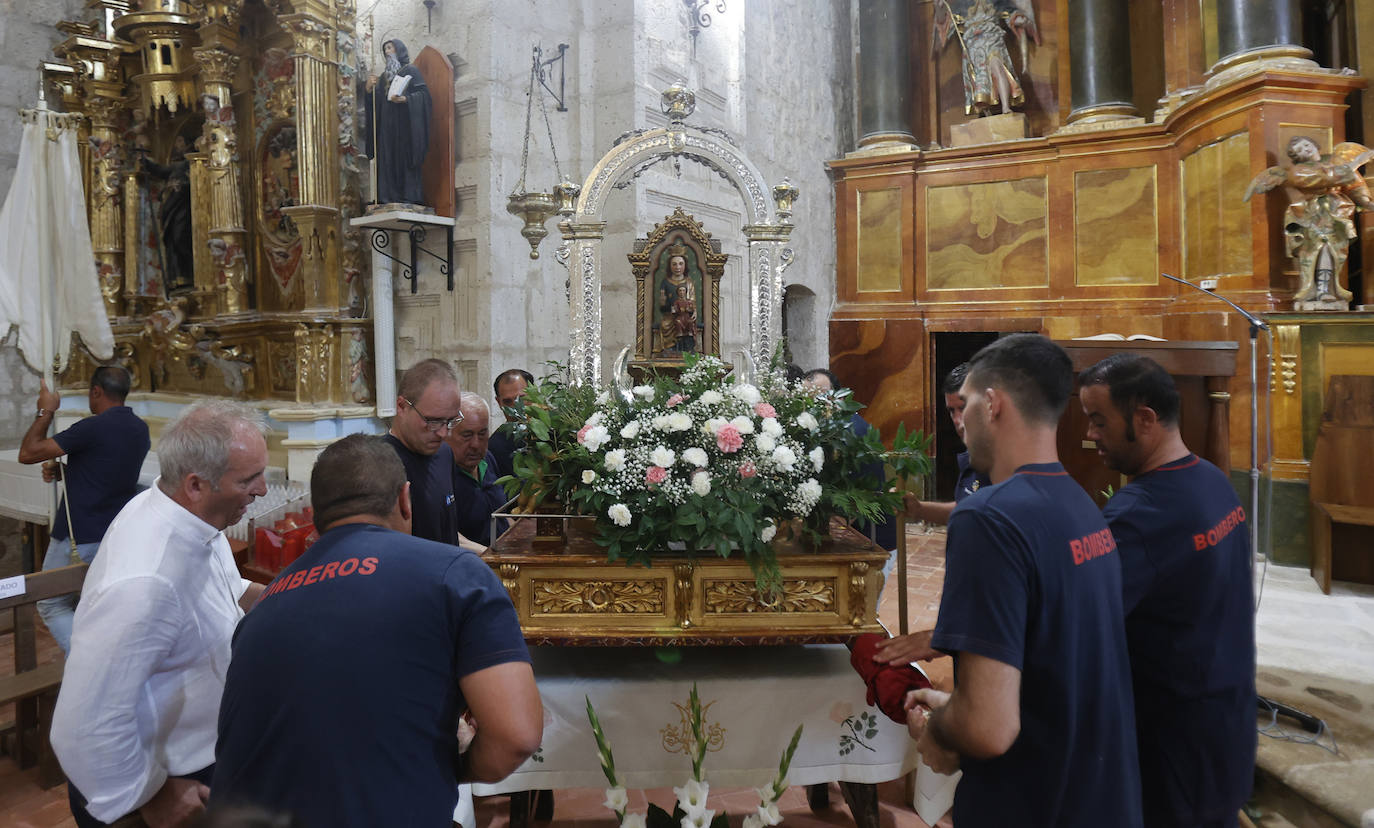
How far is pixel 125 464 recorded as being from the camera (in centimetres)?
498

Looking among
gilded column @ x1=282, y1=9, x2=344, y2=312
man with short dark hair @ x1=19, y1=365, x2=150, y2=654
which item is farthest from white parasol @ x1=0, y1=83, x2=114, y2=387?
gilded column @ x1=282, y1=9, x2=344, y2=312

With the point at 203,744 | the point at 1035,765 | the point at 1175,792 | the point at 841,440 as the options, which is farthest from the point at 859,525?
the point at 203,744

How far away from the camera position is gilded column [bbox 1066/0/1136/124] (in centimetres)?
837

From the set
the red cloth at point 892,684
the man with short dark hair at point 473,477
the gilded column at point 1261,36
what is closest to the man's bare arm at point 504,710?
the red cloth at point 892,684

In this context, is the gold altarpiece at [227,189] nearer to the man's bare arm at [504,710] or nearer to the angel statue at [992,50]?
the angel statue at [992,50]

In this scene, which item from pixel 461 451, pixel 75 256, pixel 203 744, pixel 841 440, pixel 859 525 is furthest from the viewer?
pixel 75 256

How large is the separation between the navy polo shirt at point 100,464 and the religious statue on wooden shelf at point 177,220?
5.69 meters

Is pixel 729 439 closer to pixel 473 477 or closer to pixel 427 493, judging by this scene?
pixel 427 493

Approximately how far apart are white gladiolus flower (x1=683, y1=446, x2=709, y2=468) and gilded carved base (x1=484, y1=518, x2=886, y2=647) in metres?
0.34

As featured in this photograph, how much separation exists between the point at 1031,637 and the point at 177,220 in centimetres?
1103

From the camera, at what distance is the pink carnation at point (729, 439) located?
9.53ft

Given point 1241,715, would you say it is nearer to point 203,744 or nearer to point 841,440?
point 841,440

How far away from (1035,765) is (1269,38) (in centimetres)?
695

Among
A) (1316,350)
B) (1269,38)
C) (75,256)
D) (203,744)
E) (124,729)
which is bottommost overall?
(203,744)
